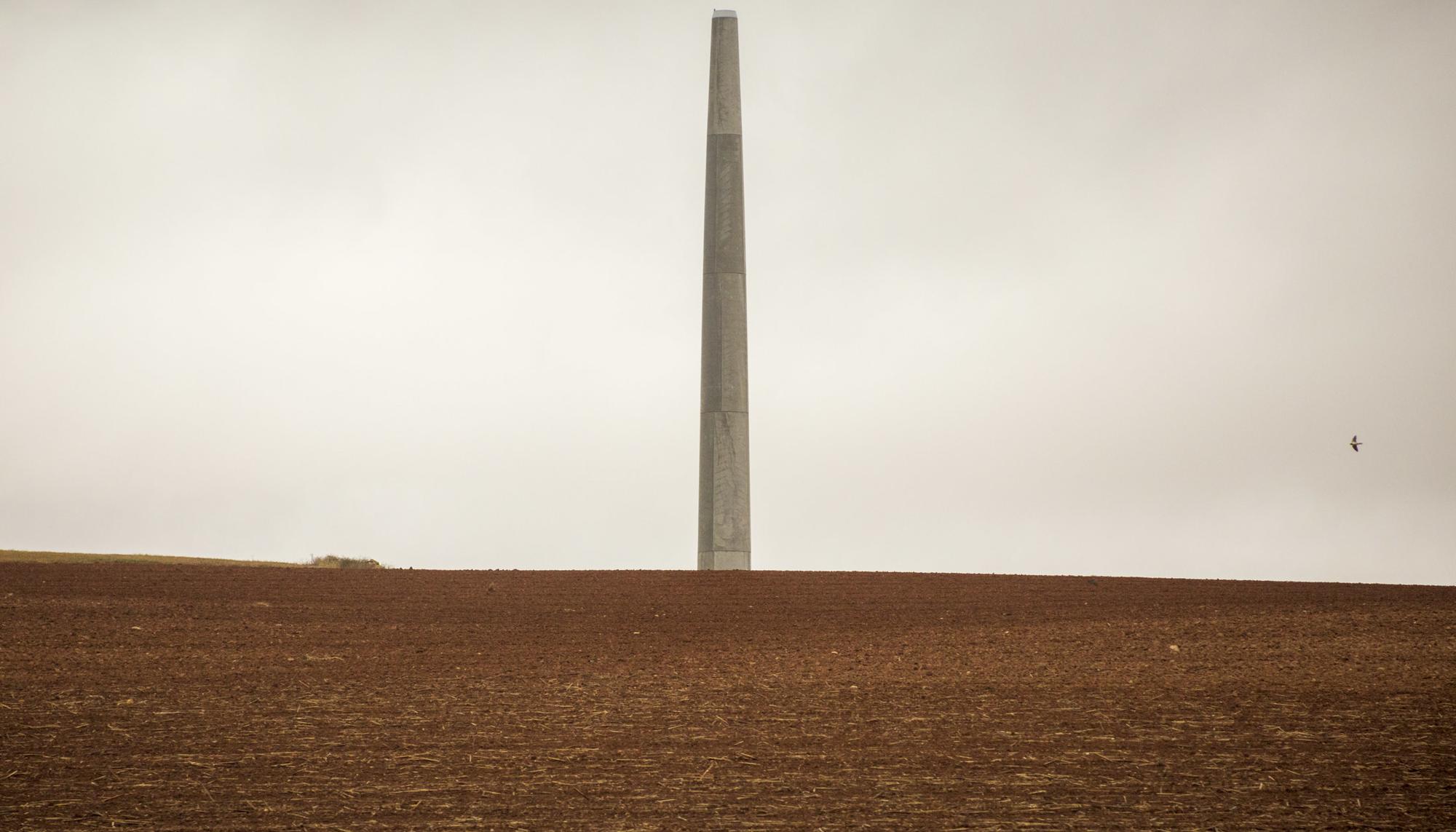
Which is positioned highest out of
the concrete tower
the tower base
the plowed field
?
the concrete tower

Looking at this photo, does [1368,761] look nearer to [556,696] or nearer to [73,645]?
[556,696]

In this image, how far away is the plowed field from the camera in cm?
1233

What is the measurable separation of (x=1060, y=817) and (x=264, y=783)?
273 inches

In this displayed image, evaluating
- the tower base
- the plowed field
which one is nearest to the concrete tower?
the tower base

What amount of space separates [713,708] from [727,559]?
44.0 ft

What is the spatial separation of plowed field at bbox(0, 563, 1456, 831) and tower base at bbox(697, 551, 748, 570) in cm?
423

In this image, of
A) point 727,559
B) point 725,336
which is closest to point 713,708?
→ point 727,559

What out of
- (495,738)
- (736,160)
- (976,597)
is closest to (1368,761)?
(495,738)

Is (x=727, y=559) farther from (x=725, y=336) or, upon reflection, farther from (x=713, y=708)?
(x=713, y=708)

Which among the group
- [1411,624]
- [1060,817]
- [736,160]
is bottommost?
[1060,817]

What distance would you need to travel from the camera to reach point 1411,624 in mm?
20984

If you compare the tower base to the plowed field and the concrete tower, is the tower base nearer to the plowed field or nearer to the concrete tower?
the concrete tower

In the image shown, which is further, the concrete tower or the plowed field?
the concrete tower

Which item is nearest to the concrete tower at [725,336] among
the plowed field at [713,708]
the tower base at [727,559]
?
the tower base at [727,559]
